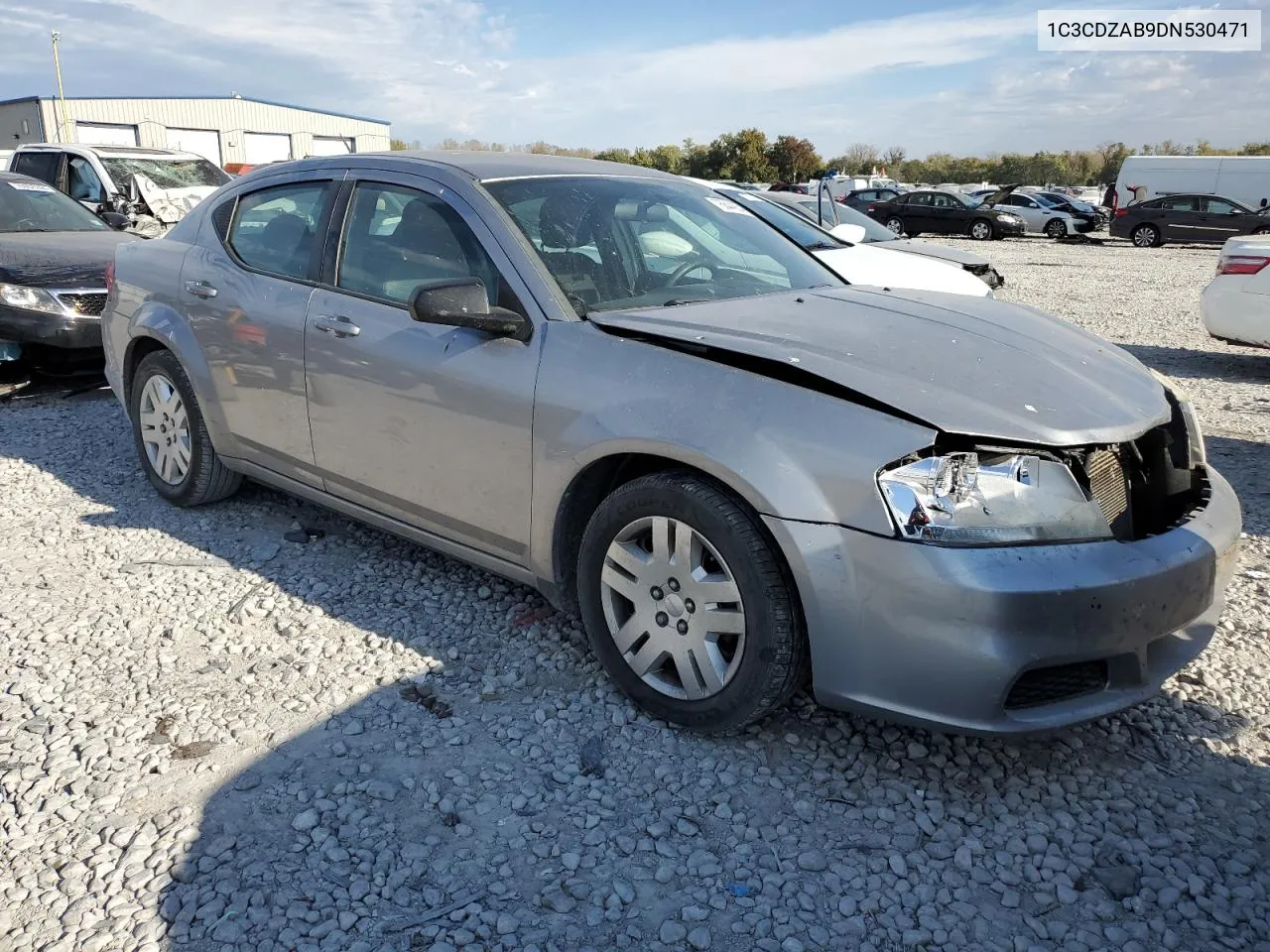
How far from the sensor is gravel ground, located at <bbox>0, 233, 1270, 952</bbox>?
2271 millimetres

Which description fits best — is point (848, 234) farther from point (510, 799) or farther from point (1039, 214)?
point (1039, 214)

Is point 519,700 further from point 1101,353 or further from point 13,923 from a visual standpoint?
point 1101,353

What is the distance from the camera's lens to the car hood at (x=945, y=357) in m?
2.57

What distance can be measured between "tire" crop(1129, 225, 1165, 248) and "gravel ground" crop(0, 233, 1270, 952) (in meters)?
26.0

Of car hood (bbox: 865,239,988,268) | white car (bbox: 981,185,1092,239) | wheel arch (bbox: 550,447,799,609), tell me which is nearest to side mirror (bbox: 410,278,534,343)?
wheel arch (bbox: 550,447,799,609)

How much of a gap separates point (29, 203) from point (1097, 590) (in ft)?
30.4

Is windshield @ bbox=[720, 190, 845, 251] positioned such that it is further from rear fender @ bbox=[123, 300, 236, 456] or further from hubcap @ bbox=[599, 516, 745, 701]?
hubcap @ bbox=[599, 516, 745, 701]

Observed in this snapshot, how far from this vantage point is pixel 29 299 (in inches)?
274

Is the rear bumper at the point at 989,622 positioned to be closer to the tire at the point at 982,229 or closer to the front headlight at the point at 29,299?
Answer: the front headlight at the point at 29,299

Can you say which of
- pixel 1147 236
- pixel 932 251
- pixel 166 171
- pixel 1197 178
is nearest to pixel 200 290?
pixel 932 251

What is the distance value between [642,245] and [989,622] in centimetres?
190

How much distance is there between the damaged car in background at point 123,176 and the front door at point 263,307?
767 cm

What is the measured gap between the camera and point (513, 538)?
3289mm

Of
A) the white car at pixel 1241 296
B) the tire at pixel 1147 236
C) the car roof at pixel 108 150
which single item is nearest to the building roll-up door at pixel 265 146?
the tire at pixel 1147 236
